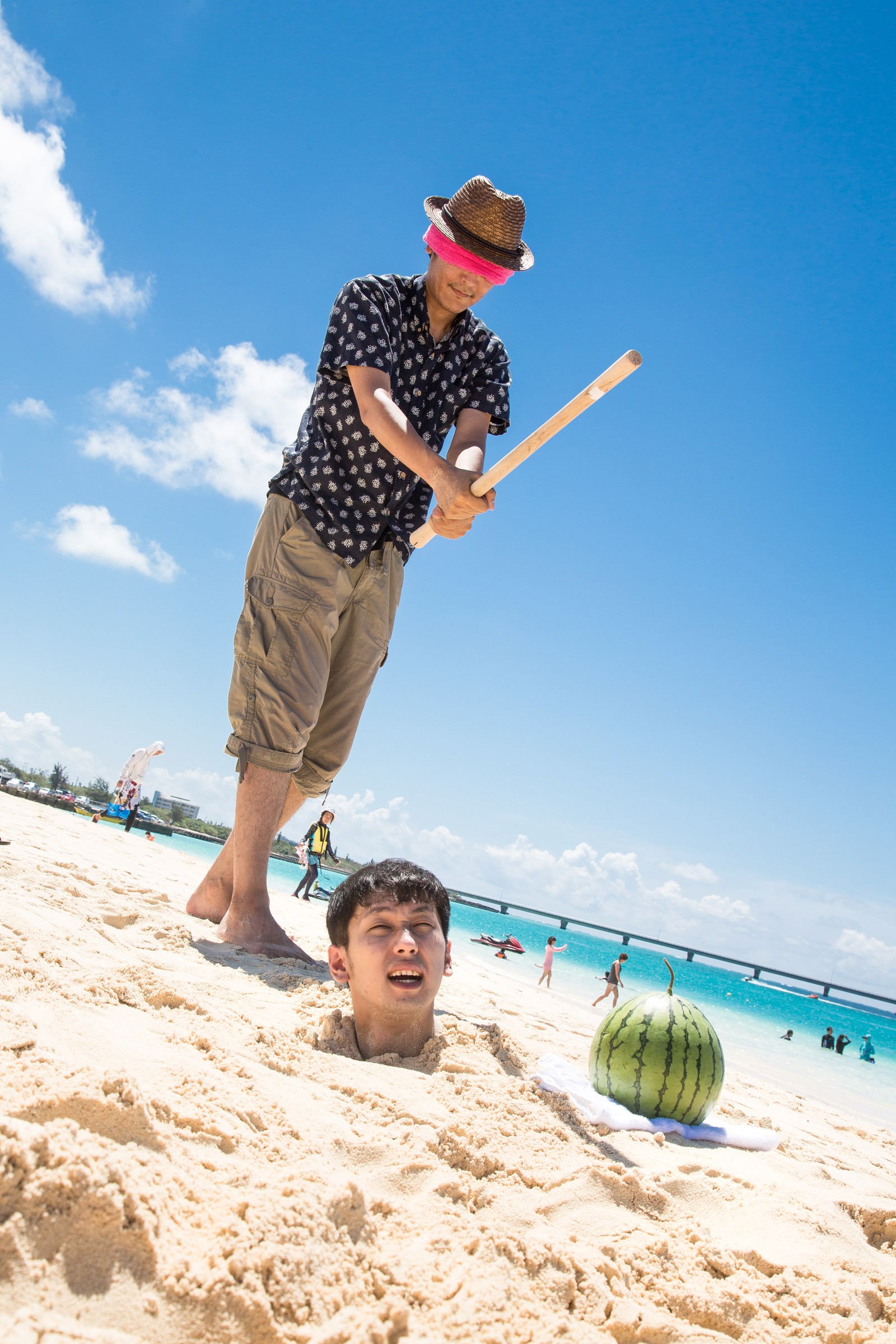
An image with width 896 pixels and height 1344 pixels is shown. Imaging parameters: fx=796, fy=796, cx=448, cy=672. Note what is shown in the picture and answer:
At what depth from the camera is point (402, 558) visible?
3.76m

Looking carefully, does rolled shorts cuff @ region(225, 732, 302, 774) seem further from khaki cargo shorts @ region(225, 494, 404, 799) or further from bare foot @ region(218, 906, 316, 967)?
bare foot @ region(218, 906, 316, 967)

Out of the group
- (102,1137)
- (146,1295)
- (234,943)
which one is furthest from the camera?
(234,943)

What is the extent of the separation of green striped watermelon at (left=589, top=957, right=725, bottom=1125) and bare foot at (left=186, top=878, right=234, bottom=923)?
5.67ft

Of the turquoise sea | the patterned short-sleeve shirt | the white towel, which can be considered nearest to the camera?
the white towel

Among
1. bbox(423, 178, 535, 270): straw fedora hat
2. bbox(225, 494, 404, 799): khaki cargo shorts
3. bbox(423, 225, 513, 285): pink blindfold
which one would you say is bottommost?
bbox(225, 494, 404, 799): khaki cargo shorts

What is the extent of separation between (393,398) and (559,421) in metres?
0.78

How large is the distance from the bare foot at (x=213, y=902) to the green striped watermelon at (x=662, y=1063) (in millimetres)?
1728

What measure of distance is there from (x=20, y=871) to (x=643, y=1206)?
259cm

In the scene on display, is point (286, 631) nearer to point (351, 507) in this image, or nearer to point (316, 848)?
point (351, 507)

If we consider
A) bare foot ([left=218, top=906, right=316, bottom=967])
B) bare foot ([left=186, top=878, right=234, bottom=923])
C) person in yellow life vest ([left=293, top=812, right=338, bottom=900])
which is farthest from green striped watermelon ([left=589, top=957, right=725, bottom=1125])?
person in yellow life vest ([left=293, top=812, right=338, bottom=900])

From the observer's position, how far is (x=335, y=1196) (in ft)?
3.74

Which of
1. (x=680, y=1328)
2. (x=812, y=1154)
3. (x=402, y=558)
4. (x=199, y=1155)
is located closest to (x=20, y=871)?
(x=402, y=558)

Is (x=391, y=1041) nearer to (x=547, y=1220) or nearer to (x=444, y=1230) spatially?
(x=547, y=1220)

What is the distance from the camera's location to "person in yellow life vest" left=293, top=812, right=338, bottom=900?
40.6 feet
